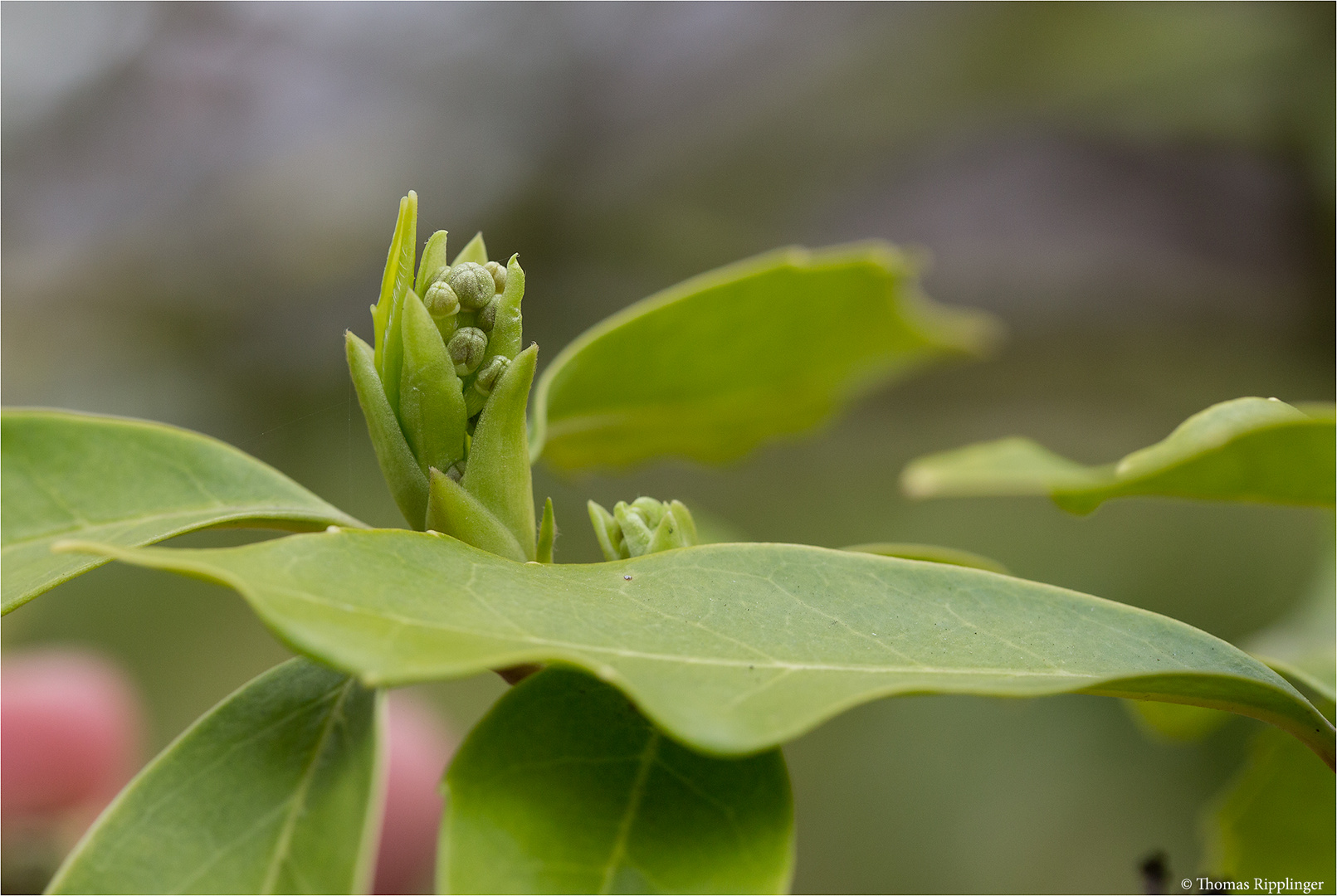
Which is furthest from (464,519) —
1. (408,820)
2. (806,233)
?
(806,233)

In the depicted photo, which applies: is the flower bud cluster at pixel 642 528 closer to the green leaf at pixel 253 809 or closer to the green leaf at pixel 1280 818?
the green leaf at pixel 253 809

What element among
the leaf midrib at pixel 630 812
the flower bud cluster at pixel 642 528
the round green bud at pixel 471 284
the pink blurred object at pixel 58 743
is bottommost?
the pink blurred object at pixel 58 743

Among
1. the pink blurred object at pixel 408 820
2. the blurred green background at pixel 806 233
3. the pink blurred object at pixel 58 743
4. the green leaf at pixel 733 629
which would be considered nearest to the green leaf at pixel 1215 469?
the green leaf at pixel 733 629

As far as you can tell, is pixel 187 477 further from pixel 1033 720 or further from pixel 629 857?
pixel 1033 720

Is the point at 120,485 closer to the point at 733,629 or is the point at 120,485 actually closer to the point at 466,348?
the point at 466,348

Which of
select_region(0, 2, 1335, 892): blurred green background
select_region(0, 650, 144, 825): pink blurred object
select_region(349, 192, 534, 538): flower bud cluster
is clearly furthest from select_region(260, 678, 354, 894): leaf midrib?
select_region(0, 2, 1335, 892): blurred green background

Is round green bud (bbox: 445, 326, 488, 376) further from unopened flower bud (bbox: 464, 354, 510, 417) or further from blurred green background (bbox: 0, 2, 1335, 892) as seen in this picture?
blurred green background (bbox: 0, 2, 1335, 892)

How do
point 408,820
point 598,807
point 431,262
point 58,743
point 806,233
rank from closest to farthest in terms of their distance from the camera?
point 598,807
point 431,262
point 408,820
point 58,743
point 806,233
